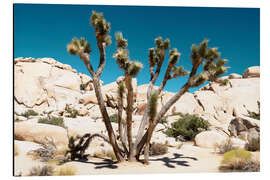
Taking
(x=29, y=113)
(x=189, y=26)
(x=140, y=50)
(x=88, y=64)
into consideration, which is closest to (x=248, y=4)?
(x=189, y=26)

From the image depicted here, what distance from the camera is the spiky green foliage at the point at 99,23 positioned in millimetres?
6076

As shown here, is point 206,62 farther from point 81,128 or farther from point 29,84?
point 29,84

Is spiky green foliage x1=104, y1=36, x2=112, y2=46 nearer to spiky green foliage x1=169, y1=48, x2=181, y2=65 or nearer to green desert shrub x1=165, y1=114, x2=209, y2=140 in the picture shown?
spiky green foliage x1=169, y1=48, x2=181, y2=65

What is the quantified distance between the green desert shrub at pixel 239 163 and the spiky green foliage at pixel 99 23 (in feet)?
17.4

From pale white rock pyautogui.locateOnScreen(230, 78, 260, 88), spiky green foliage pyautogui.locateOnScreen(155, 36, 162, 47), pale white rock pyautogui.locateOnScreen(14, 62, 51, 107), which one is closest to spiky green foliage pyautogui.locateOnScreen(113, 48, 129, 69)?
spiky green foliage pyautogui.locateOnScreen(155, 36, 162, 47)

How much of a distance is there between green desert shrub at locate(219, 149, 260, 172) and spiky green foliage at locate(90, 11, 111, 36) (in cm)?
532

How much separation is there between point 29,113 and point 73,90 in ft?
25.7

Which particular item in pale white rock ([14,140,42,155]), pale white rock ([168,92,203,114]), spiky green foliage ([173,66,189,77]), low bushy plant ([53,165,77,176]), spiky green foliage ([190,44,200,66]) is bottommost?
low bushy plant ([53,165,77,176])

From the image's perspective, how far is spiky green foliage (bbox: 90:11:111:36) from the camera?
608cm

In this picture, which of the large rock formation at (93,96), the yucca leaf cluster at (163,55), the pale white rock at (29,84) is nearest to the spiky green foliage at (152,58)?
the yucca leaf cluster at (163,55)

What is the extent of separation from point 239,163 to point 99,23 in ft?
18.9

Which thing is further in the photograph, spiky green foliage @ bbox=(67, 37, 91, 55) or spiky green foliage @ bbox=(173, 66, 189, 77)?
spiky green foliage @ bbox=(173, 66, 189, 77)

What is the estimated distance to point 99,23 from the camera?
6098 mm

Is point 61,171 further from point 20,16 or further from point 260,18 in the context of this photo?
point 260,18
